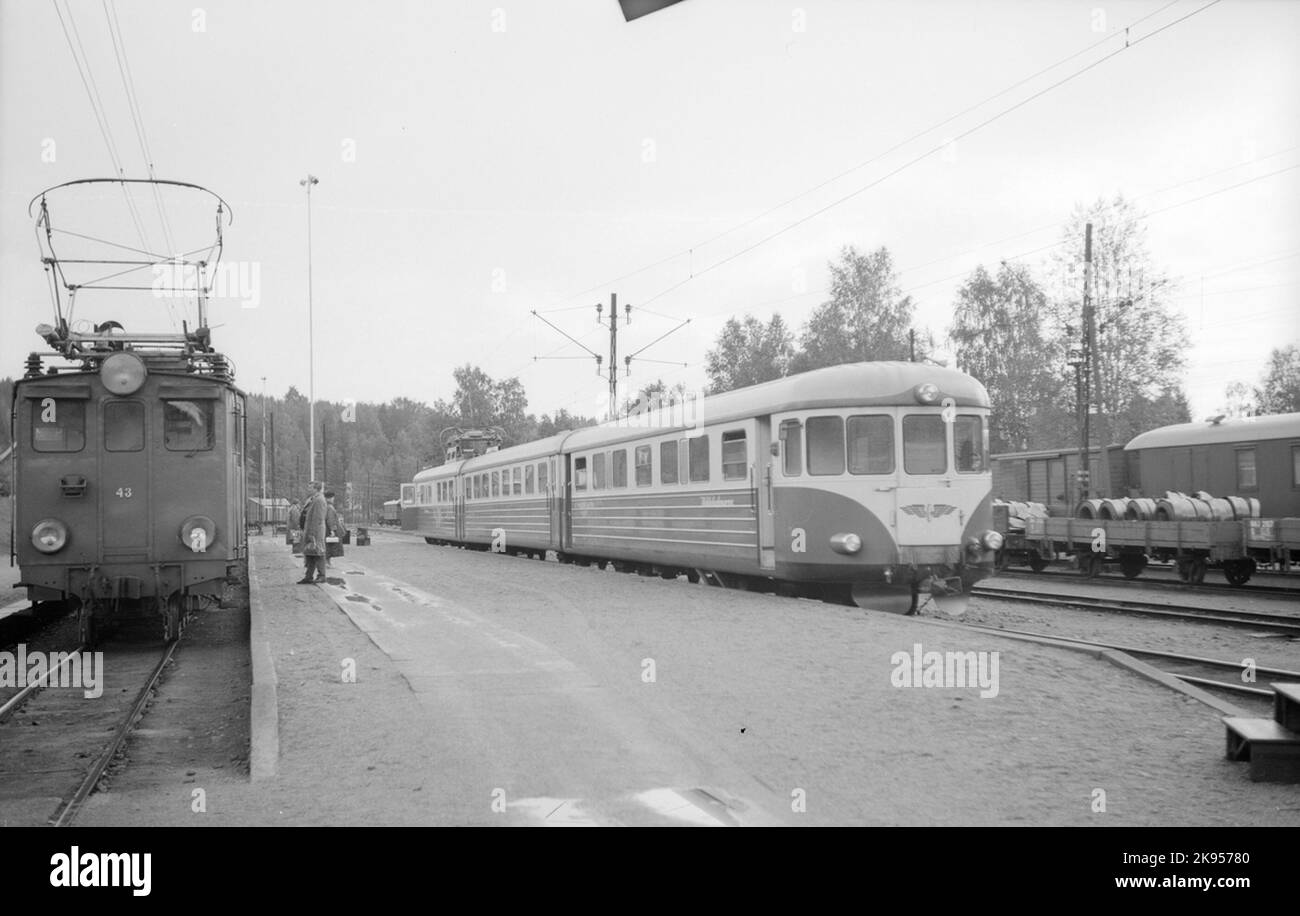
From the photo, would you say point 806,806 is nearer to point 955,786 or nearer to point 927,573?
point 955,786

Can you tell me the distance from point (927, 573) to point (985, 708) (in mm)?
6200

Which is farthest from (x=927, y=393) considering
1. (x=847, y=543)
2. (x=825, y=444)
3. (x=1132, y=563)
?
(x=1132, y=563)

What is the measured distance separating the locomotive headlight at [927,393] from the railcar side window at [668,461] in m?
4.89

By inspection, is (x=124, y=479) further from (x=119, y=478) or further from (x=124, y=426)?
(x=124, y=426)

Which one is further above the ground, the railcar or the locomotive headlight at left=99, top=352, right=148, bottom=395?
the locomotive headlight at left=99, top=352, right=148, bottom=395

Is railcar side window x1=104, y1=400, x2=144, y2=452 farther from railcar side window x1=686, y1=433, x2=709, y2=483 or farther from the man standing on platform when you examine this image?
railcar side window x1=686, y1=433, x2=709, y2=483

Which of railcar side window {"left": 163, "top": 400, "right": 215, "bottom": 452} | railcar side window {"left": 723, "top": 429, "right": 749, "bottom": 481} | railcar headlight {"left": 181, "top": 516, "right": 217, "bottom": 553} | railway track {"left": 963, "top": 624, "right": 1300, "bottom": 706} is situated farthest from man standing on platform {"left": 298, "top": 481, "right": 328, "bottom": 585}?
railway track {"left": 963, "top": 624, "right": 1300, "bottom": 706}

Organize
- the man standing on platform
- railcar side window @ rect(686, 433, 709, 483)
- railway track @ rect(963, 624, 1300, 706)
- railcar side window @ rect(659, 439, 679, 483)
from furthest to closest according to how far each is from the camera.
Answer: the man standing on platform
railcar side window @ rect(659, 439, 679, 483)
railcar side window @ rect(686, 433, 709, 483)
railway track @ rect(963, 624, 1300, 706)

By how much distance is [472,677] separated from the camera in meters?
9.07

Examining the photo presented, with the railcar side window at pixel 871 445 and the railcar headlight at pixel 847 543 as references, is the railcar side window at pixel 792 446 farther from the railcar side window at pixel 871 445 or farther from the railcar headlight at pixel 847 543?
the railcar headlight at pixel 847 543

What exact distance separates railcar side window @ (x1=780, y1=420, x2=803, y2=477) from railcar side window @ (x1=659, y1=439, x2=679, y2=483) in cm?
359

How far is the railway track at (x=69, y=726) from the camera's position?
6.65 metres

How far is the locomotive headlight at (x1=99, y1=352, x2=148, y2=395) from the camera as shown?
1273 cm
